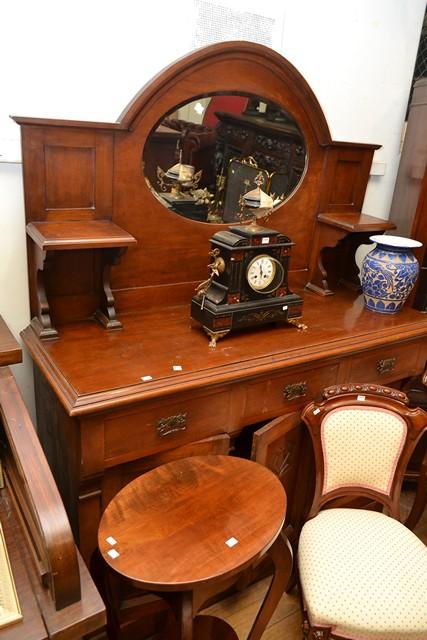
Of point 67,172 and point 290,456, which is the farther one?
point 290,456

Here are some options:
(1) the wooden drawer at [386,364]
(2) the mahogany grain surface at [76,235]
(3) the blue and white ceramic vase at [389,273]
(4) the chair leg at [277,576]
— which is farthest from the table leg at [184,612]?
(3) the blue and white ceramic vase at [389,273]

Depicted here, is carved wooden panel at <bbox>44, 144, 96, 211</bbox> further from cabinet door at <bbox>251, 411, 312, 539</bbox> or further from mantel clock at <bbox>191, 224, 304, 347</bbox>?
cabinet door at <bbox>251, 411, 312, 539</bbox>

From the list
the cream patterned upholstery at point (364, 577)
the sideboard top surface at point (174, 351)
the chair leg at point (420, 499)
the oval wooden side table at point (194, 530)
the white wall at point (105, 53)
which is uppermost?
the white wall at point (105, 53)

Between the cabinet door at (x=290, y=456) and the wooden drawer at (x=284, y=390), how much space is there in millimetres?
62

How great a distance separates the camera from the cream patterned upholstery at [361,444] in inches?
67.7

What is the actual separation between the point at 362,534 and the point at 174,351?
2.80ft

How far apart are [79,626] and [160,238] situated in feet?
4.10

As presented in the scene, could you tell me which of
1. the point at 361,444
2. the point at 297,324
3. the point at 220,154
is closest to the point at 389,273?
the point at 297,324

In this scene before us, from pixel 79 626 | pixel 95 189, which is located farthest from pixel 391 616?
pixel 95 189

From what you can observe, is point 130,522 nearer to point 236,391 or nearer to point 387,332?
point 236,391

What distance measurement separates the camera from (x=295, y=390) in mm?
1770

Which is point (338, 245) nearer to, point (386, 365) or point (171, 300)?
point (386, 365)

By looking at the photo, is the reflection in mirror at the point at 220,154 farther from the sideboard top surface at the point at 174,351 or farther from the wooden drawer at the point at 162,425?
the wooden drawer at the point at 162,425

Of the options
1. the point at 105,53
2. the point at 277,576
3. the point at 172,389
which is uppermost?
the point at 105,53
